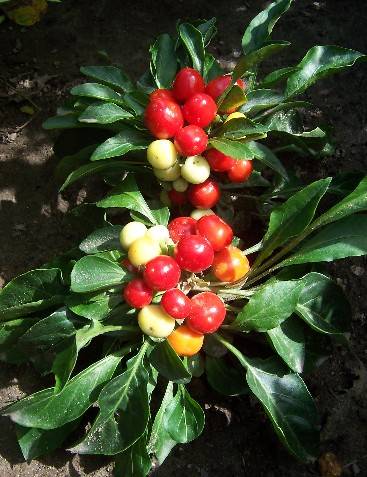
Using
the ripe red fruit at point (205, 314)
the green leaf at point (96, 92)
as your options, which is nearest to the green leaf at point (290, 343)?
the ripe red fruit at point (205, 314)

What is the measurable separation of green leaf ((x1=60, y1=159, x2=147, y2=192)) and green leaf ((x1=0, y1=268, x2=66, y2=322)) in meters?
0.32

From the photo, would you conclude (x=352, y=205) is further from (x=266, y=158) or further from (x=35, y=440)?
(x=35, y=440)

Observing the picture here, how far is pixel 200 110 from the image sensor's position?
206 cm

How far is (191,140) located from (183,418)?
966 millimetres

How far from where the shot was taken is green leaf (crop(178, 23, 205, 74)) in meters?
2.22

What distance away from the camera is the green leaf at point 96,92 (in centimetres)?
218

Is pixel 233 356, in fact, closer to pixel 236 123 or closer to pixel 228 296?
pixel 228 296

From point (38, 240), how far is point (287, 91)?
1260 millimetres

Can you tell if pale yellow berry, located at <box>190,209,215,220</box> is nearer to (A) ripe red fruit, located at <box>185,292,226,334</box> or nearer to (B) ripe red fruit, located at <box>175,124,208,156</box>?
(B) ripe red fruit, located at <box>175,124,208,156</box>

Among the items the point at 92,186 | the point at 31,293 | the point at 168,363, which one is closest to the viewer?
the point at 168,363

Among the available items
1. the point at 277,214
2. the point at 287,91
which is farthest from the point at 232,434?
the point at 287,91

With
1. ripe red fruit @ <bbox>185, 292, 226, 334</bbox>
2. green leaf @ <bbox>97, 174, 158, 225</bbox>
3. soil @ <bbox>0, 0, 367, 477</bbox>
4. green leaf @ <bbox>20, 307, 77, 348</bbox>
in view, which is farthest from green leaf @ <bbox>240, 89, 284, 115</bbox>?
green leaf @ <bbox>20, 307, 77, 348</bbox>

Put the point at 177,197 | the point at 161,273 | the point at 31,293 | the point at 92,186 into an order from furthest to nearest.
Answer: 1. the point at 92,186
2. the point at 177,197
3. the point at 31,293
4. the point at 161,273

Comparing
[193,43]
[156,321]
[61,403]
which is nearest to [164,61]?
[193,43]
